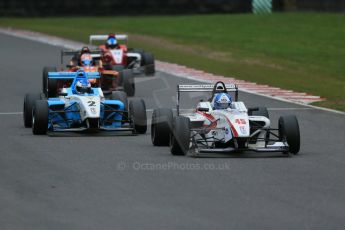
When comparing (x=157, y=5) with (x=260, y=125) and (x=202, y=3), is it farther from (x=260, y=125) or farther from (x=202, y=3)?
(x=260, y=125)

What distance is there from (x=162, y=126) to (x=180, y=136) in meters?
1.08

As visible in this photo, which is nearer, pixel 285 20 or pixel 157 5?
pixel 285 20

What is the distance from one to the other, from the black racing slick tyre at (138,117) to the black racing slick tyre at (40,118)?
57.8 inches

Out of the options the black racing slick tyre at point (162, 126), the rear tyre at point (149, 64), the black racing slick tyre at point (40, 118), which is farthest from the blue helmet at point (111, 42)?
the black racing slick tyre at point (162, 126)

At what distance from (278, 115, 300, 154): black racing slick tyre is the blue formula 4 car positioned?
3.37 m

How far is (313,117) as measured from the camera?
21375 millimetres

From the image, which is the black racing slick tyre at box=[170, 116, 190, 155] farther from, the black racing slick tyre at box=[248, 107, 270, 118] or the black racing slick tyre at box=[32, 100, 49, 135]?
the black racing slick tyre at box=[32, 100, 49, 135]

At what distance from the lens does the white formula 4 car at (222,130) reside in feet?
50.9

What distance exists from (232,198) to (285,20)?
130ft

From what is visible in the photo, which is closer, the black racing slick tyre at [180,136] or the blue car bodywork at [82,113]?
the black racing slick tyre at [180,136]

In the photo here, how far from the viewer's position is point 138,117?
60.5 feet

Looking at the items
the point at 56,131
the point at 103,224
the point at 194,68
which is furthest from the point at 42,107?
the point at 194,68

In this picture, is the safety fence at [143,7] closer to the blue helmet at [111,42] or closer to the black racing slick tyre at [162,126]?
the blue helmet at [111,42]

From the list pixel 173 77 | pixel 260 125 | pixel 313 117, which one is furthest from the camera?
pixel 173 77
